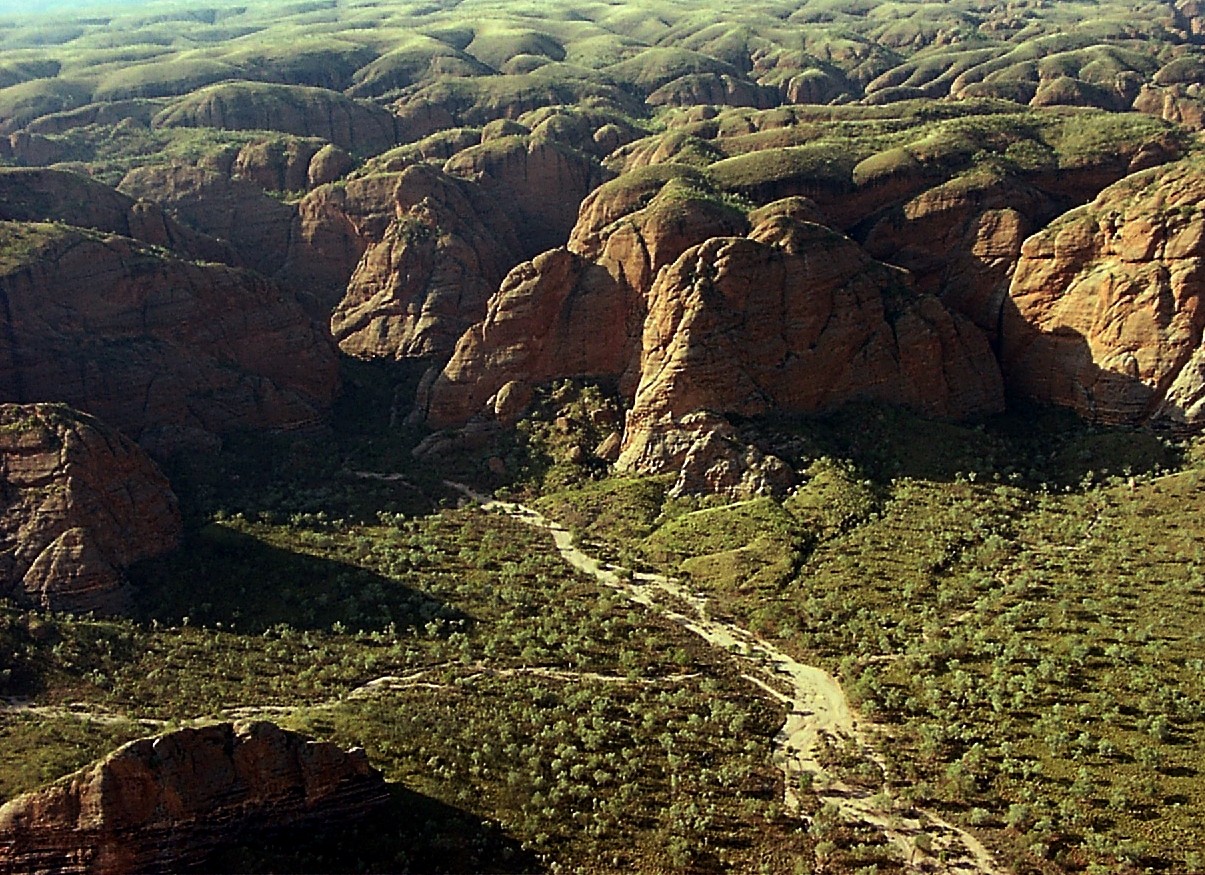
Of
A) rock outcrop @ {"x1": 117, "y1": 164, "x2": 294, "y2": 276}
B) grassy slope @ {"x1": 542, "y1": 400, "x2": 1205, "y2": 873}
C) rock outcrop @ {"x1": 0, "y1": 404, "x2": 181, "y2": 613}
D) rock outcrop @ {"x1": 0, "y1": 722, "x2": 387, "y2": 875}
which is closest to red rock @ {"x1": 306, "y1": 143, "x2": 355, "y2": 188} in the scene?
rock outcrop @ {"x1": 117, "y1": 164, "x2": 294, "y2": 276}

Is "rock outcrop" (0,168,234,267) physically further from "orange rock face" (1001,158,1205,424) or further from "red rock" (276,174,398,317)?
"orange rock face" (1001,158,1205,424)

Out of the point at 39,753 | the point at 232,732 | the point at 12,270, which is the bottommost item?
the point at 39,753

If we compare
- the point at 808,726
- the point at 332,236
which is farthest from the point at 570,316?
the point at 808,726

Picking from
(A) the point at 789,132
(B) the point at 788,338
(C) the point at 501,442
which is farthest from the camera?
(A) the point at 789,132

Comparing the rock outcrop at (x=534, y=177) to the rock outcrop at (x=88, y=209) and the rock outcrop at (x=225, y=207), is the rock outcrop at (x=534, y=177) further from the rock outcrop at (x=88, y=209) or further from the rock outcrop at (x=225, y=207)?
the rock outcrop at (x=88, y=209)

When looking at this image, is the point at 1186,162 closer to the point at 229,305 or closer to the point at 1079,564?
the point at 1079,564

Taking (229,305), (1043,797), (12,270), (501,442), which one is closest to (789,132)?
(501,442)
